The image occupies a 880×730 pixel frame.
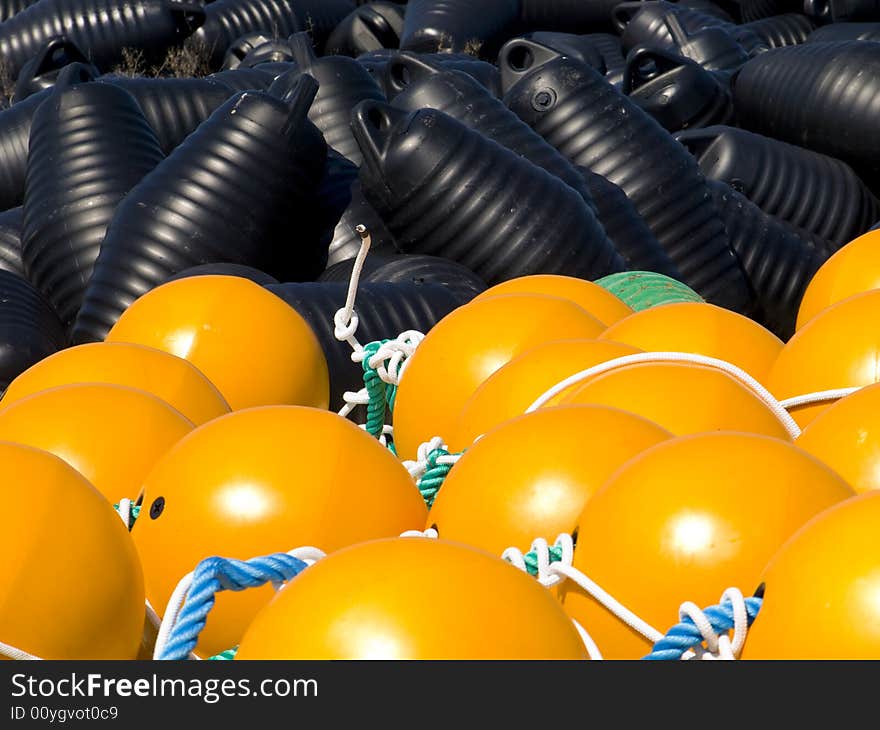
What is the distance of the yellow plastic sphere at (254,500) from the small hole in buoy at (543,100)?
3.82 meters

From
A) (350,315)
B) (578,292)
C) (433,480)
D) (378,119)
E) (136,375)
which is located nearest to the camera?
(433,480)

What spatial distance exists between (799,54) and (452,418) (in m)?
5.12

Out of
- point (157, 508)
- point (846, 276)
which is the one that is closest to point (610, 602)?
point (157, 508)

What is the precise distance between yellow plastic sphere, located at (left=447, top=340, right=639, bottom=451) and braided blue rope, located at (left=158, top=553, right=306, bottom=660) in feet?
2.87

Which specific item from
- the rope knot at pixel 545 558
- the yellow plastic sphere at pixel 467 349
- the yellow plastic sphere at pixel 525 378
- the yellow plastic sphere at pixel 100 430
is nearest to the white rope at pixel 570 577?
the rope knot at pixel 545 558

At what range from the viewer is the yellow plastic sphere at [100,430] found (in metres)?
2.34

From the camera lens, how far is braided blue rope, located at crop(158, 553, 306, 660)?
5.42 ft

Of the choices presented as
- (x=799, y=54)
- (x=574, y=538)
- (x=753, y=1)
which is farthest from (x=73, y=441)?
(x=753, y=1)

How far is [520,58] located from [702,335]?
3915mm

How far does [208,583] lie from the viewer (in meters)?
1.67

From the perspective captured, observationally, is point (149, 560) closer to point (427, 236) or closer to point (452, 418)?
point (452, 418)

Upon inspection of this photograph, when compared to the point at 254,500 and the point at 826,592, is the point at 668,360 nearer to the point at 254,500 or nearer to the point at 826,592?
the point at 254,500

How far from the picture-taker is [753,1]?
11852 mm

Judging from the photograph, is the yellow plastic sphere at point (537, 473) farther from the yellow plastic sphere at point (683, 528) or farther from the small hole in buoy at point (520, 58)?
the small hole in buoy at point (520, 58)
